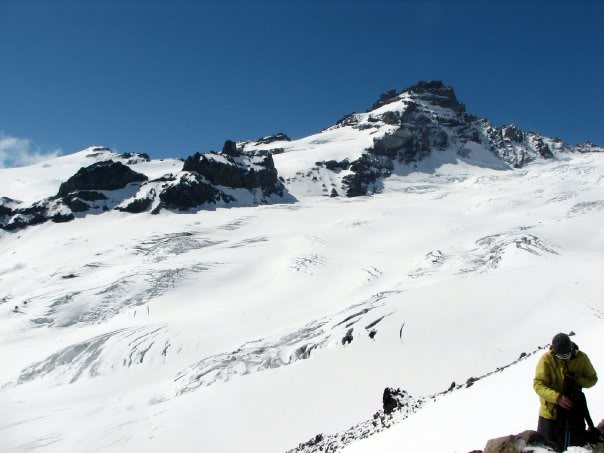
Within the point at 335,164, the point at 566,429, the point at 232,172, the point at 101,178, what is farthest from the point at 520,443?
the point at 335,164

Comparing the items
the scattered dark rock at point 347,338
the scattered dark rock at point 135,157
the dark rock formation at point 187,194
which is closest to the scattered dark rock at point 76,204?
the dark rock formation at point 187,194

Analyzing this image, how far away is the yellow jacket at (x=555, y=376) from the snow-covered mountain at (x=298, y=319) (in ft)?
6.54

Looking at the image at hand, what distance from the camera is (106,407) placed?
34719 mm

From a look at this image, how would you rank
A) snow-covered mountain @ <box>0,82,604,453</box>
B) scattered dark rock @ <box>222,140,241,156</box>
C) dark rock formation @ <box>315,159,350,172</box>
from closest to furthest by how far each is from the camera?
snow-covered mountain @ <box>0,82,604,453</box>
scattered dark rock @ <box>222,140,241,156</box>
dark rock formation @ <box>315,159,350,172</box>

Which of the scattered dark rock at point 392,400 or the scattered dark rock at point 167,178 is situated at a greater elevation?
the scattered dark rock at point 167,178

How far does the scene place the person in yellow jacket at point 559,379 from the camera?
8.00 meters

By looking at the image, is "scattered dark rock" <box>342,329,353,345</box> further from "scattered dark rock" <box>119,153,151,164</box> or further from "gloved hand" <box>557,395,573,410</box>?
"scattered dark rock" <box>119,153,151,164</box>

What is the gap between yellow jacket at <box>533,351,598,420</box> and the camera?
8055 millimetres

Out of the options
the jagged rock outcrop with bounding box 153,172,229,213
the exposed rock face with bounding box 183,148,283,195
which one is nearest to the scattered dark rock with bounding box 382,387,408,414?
the jagged rock outcrop with bounding box 153,172,229,213

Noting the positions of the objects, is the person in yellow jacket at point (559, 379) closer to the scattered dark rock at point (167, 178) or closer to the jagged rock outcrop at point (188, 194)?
the jagged rock outcrop at point (188, 194)

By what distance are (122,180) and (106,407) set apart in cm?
10895

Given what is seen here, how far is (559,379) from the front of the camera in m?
8.20

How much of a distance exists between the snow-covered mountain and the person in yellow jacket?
1.96 metres

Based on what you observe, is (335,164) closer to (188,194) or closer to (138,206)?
(188,194)
